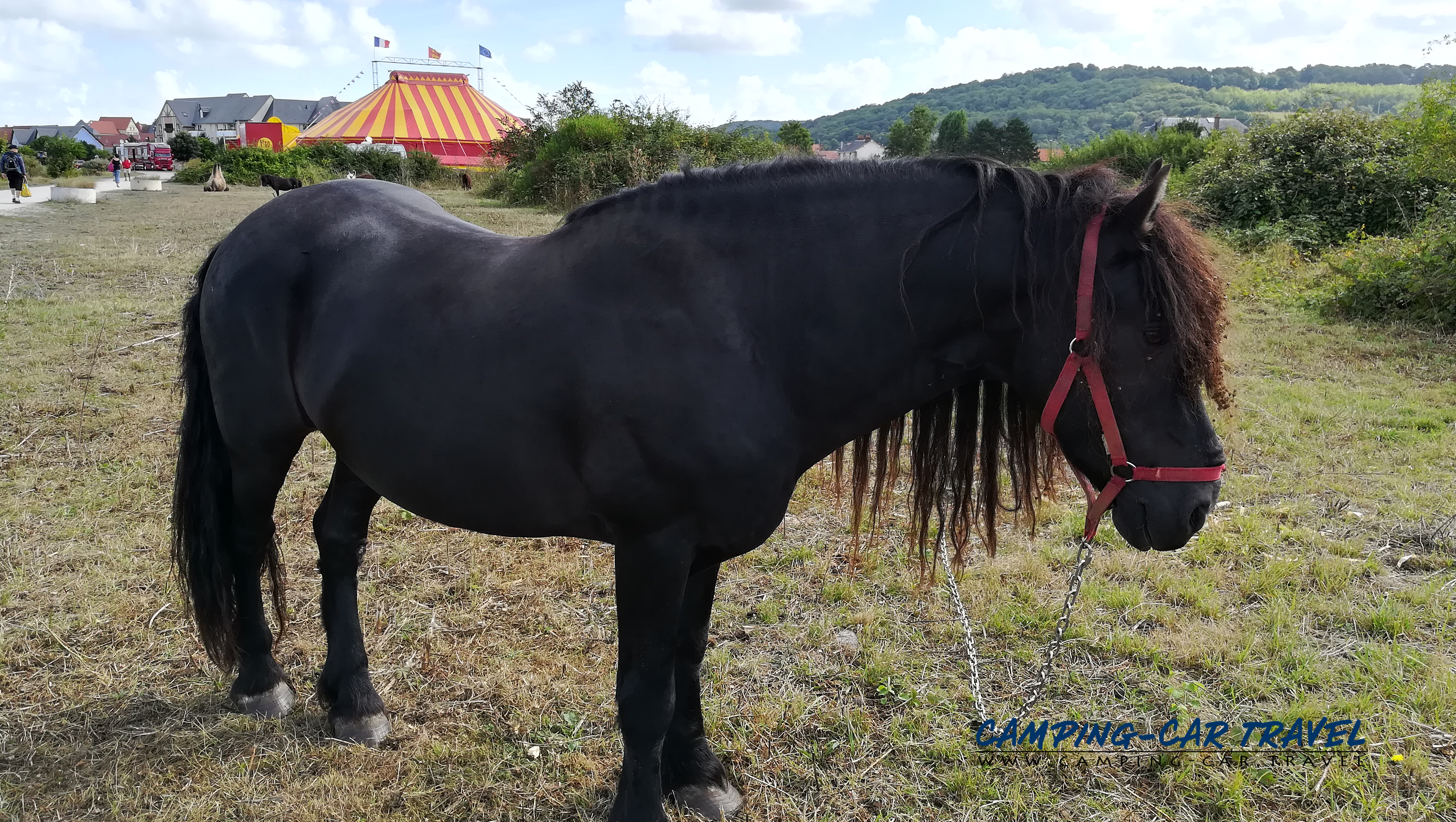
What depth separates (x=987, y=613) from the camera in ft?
11.9

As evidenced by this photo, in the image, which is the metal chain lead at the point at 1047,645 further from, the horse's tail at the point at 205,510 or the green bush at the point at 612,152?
the green bush at the point at 612,152

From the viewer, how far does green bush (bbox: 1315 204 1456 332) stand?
8.99m

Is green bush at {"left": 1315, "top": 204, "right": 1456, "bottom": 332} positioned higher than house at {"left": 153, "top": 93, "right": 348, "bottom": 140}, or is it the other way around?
house at {"left": 153, "top": 93, "right": 348, "bottom": 140}

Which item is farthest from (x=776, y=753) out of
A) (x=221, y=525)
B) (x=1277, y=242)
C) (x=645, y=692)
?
(x=1277, y=242)

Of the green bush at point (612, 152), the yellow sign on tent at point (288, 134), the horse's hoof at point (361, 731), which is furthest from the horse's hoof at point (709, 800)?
the yellow sign on tent at point (288, 134)

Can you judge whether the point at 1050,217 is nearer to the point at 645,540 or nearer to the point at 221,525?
the point at 645,540

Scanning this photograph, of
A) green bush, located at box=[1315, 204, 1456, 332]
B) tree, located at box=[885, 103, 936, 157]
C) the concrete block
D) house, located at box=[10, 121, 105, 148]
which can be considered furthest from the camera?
house, located at box=[10, 121, 105, 148]

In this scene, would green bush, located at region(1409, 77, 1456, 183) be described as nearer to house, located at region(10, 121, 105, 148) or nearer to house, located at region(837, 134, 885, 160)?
house, located at region(837, 134, 885, 160)

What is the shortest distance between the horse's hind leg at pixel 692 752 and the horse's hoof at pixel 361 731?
103 cm

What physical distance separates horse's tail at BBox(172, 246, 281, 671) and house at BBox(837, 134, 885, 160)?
2240 mm

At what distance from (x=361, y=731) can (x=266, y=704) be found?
1.38 ft

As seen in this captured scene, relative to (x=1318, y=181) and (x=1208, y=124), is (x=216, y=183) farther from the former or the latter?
(x=1208, y=124)

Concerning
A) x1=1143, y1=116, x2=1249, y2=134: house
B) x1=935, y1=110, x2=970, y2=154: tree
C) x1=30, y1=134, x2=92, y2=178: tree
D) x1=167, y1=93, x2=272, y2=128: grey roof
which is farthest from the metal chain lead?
x1=167, y1=93, x2=272, y2=128: grey roof

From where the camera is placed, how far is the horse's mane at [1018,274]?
183 cm
